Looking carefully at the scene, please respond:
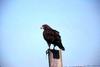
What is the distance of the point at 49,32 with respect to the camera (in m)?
3.35

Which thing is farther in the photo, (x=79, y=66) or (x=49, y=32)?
(x=79, y=66)

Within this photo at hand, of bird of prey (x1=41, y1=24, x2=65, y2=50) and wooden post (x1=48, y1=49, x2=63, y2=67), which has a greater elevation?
bird of prey (x1=41, y1=24, x2=65, y2=50)

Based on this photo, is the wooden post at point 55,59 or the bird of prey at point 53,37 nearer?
the wooden post at point 55,59

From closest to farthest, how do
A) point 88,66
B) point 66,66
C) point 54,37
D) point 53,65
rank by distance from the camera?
point 53,65
point 54,37
point 66,66
point 88,66

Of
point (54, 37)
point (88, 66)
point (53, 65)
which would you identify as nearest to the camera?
point (53, 65)

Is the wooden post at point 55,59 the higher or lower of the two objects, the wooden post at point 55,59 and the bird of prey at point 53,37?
the lower

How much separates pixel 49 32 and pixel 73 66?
335 cm

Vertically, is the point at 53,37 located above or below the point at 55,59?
above

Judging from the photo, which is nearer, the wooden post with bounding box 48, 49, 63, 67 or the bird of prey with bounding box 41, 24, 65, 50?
the wooden post with bounding box 48, 49, 63, 67

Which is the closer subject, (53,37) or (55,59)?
(55,59)

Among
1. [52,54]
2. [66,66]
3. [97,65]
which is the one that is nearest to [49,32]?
[52,54]

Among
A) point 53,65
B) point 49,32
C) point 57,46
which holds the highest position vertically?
point 49,32

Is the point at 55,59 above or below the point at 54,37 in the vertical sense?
below

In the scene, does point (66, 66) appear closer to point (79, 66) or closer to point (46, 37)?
point (79, 66)
